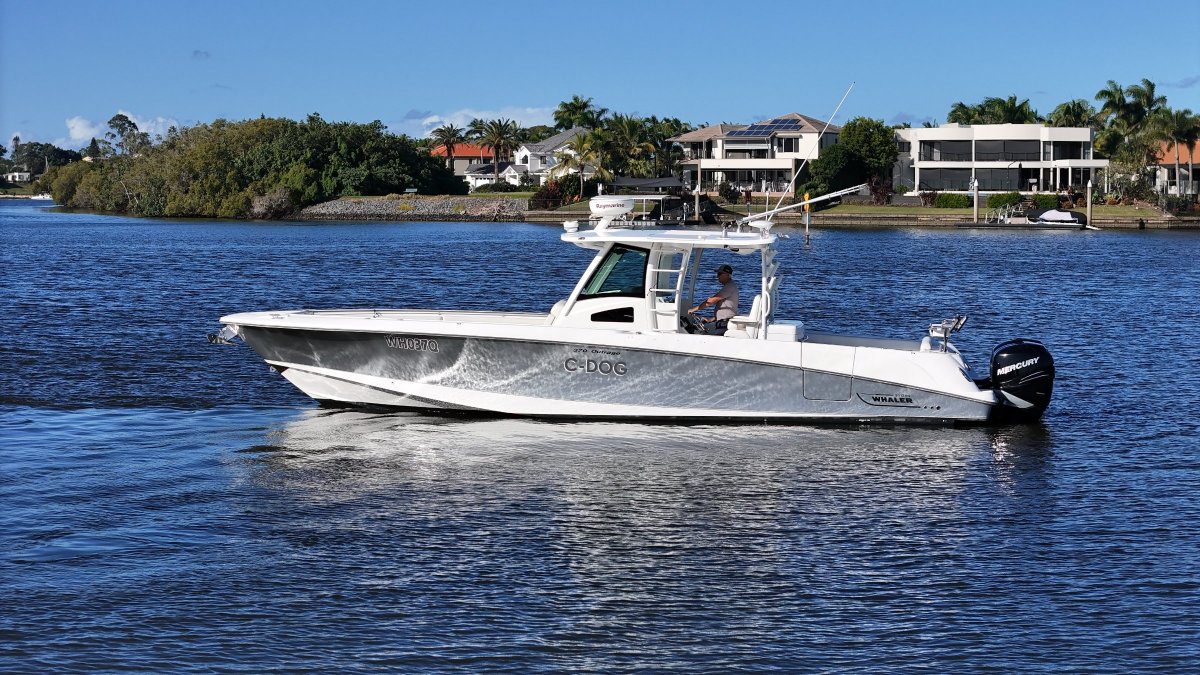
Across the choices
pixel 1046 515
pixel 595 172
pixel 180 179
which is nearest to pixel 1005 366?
pixel 1046 515

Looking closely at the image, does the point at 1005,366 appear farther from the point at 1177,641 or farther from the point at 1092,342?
the point at 1092,342

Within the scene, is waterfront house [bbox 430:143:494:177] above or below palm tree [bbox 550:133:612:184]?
above

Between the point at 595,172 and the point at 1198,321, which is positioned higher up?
the point at 595,172

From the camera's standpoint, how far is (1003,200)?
4112 inches

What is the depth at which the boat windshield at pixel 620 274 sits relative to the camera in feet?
58.8

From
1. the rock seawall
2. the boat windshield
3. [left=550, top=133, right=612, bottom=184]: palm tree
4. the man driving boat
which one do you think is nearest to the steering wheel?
the man driving boat

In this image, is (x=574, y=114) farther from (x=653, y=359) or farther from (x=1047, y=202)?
(x=653, y=359)

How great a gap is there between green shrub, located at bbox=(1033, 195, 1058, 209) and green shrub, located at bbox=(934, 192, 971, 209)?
17.1 feet

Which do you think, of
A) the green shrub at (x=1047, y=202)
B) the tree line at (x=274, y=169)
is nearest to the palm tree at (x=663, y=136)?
the tree line at (x=274, y=169)

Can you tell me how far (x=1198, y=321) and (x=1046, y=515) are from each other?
76.9 feet

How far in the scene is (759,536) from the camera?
512 inches

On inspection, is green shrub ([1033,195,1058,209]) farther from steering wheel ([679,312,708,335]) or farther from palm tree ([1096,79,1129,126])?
steering wheel ([679,312,708,335])

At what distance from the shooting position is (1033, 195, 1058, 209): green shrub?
103625mm

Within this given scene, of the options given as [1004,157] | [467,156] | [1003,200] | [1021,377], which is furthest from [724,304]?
[467,156]
